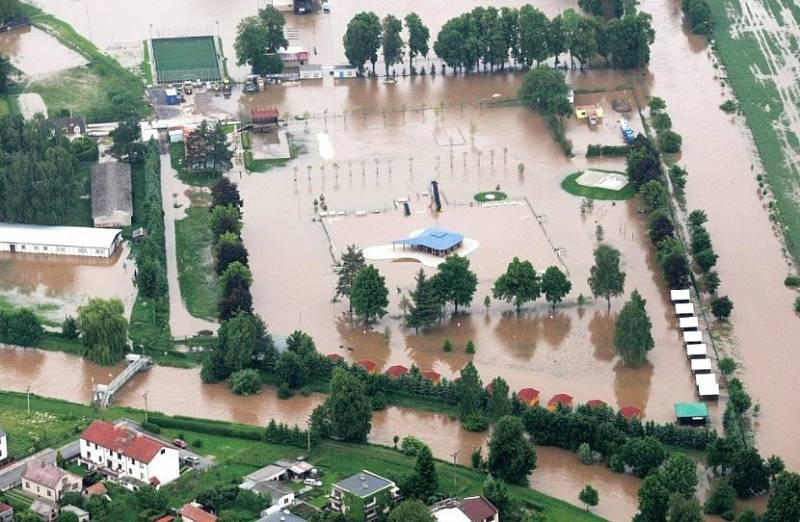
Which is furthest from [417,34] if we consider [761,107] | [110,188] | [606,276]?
[606,276]

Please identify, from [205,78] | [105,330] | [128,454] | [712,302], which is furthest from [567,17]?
[128,454]

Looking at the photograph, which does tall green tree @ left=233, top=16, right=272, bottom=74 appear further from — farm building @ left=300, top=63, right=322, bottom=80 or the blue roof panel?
the blue roof panel

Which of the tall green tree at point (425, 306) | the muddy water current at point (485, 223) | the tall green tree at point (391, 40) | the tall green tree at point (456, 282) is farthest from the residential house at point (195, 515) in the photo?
the tall green tree at point (391, 40)

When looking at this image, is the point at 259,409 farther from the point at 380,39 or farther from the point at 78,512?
the point at 380,39

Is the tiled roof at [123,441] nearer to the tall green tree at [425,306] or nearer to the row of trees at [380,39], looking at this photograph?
the tall green tree at [425,306]

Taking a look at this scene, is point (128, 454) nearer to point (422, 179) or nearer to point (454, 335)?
point (454, 335)

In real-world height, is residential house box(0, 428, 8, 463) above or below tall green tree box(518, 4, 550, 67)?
below

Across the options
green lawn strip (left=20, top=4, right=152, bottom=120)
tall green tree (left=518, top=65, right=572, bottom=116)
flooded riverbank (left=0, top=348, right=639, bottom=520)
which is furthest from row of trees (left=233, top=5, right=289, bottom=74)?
flooded riverbank (left=0, top=348, right=639, bottom=520)
